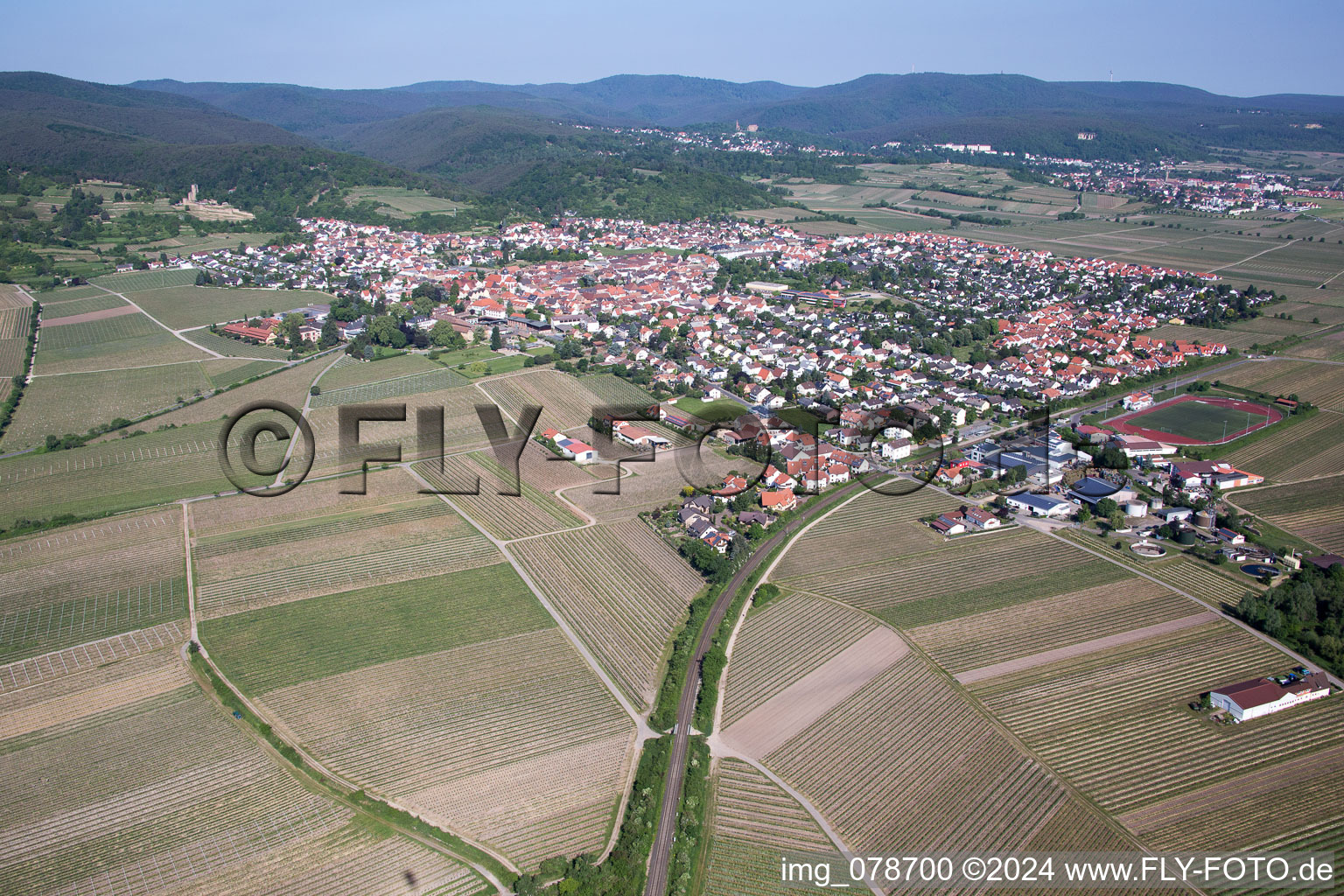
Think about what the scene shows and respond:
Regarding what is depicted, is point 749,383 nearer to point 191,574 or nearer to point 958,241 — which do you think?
point 191,574

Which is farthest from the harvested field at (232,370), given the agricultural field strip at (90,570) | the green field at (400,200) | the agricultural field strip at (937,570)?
the green field at (400,200)

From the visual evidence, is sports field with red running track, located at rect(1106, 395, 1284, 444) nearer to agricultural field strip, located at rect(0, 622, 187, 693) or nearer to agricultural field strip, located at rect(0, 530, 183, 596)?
agricultural field strip, located at rect(0, 622, 187, 693)

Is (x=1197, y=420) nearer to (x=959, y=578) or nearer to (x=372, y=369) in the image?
(x=959, y=578)

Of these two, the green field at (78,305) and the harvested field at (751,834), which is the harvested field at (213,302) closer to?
the green field at (78,305)

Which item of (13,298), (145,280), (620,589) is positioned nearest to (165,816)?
(620,589)

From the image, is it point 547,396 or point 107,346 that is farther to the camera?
point 107,346

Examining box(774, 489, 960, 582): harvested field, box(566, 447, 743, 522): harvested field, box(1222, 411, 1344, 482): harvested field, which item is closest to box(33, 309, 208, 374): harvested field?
box(566, 447, 743, 522): harvested field

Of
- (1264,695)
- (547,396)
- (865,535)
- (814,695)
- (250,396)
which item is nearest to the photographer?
(1264,695)
